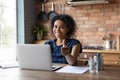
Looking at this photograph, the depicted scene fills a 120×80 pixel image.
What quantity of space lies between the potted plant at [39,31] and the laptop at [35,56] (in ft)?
7.80

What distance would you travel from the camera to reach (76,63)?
2258mm

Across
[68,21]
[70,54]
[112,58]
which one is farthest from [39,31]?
[70,54]

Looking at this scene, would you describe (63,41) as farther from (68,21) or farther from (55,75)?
(55,75)

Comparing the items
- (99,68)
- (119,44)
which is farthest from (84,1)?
(99,68)

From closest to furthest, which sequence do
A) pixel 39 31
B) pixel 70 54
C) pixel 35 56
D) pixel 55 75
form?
pixel 55 75, pixel 35 56, pixel 70 54, pixel 39 31

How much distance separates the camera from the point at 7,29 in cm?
405

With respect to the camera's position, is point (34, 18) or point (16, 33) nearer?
point (16, 33)

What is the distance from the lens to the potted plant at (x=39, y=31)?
4361 mm

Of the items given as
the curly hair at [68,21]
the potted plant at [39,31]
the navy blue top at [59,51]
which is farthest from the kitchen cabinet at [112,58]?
the potted plant at [39,31]

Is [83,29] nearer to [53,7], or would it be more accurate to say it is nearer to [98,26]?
[98,26]

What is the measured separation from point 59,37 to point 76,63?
45cm

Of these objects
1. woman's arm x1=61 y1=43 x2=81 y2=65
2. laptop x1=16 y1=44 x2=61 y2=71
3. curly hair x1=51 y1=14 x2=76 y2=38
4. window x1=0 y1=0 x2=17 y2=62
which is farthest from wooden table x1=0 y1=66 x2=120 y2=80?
window x1=0 y1=0 x2=17 y2=62

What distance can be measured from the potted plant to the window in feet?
1.36

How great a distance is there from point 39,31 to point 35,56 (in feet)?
8.21
